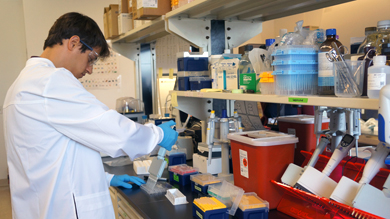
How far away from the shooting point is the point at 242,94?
4.79 ft

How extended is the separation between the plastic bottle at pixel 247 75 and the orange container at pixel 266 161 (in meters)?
0.24

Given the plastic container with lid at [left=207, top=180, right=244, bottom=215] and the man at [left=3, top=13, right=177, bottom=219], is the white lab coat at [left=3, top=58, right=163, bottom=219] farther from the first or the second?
the plastic container with lid at [left=207, top=180, right=244, bottom=215]

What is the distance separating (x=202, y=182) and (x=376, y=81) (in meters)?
1.04

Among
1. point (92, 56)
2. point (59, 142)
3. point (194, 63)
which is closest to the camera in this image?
point (59, 142)

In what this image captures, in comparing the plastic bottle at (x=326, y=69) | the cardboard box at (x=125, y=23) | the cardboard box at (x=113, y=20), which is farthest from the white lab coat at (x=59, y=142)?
the cardboard box at (x=113, y=20)

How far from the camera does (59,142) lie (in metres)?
1.42

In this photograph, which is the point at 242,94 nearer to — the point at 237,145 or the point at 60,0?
the point at 237,145

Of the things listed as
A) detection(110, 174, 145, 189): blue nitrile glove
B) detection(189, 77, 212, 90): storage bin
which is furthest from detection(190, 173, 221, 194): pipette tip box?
detection(189, 77, 212, 90): storage bin

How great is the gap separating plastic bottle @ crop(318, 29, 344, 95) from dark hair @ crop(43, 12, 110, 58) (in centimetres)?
106

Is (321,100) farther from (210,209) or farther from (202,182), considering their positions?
(202,182)

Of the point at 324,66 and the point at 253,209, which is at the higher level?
the point at 324,66

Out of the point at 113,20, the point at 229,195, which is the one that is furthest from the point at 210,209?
the point at 113,20

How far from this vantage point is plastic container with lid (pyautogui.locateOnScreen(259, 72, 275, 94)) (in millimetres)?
1339

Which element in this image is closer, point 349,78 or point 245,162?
point 349,78
